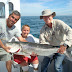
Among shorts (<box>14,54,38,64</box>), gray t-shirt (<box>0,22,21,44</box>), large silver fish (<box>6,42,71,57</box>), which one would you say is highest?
gray t-shirt (<box>0,22,21,44</box>)

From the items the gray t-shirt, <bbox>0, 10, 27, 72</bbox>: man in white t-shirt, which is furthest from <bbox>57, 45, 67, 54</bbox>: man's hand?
the gray t-shirt

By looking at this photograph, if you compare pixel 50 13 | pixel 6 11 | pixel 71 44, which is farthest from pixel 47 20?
pixel 6 11

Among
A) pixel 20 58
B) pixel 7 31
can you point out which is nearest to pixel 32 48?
pixel 20 58

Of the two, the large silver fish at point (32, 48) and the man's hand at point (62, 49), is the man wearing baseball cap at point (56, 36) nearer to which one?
the man's hand at point (62, 49)

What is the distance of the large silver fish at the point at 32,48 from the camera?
7.55ft

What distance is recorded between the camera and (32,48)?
7.78 ft

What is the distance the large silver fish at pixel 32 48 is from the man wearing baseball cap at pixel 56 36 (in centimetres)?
11

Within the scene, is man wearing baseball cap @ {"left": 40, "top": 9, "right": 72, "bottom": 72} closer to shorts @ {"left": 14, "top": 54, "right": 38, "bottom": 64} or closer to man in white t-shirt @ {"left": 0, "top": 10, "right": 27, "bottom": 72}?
shorts @ {"left": 14, "top": 54, "right": 38, "bottom": 64}

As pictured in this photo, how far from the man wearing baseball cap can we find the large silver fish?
0.11m

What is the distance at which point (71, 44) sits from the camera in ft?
7.46

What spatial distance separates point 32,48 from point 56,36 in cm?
46

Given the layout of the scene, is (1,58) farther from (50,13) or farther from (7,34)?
(50,13)

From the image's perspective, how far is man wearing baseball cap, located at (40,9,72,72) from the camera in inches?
89.4

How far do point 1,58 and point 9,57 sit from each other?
0.16 m
